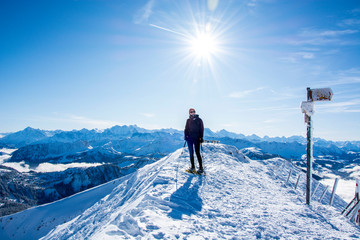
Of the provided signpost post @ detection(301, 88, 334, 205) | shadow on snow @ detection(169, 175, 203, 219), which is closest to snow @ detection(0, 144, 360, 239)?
shadow on snow @ detection(169, 175, 203, 219)

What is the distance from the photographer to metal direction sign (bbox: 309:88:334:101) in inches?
332

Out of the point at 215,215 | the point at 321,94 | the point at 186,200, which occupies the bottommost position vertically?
the point at 215,215

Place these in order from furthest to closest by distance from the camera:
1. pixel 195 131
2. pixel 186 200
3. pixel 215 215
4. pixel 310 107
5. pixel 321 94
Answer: pixel 195 131, pixel 310 107, pixel 321 94, pixel 186 200, pixel 215 215

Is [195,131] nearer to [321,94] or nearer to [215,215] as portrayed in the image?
[215,215]

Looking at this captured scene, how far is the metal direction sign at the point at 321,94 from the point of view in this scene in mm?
8438

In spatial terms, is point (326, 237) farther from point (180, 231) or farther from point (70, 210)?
point (70, 210)

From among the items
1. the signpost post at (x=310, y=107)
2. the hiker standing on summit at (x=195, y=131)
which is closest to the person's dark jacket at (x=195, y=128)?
the hiker standing on summit at (x=195, y=131)

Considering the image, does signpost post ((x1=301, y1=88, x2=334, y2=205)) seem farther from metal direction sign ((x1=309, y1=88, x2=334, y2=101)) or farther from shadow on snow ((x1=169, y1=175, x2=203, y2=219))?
shadow on snow ((x1=169, y1=175, x2=203, y2=219))

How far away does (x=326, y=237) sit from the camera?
225 inches

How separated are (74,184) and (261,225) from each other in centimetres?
23364

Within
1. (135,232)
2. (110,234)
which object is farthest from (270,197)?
(110,234)

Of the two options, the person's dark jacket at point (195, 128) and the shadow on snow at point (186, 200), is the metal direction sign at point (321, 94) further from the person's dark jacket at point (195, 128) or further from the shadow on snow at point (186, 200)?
the shadow on snow at point (186, 200)

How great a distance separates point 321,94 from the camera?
8.52 m

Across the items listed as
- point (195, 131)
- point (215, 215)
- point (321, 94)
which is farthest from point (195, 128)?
point (321, 94)
